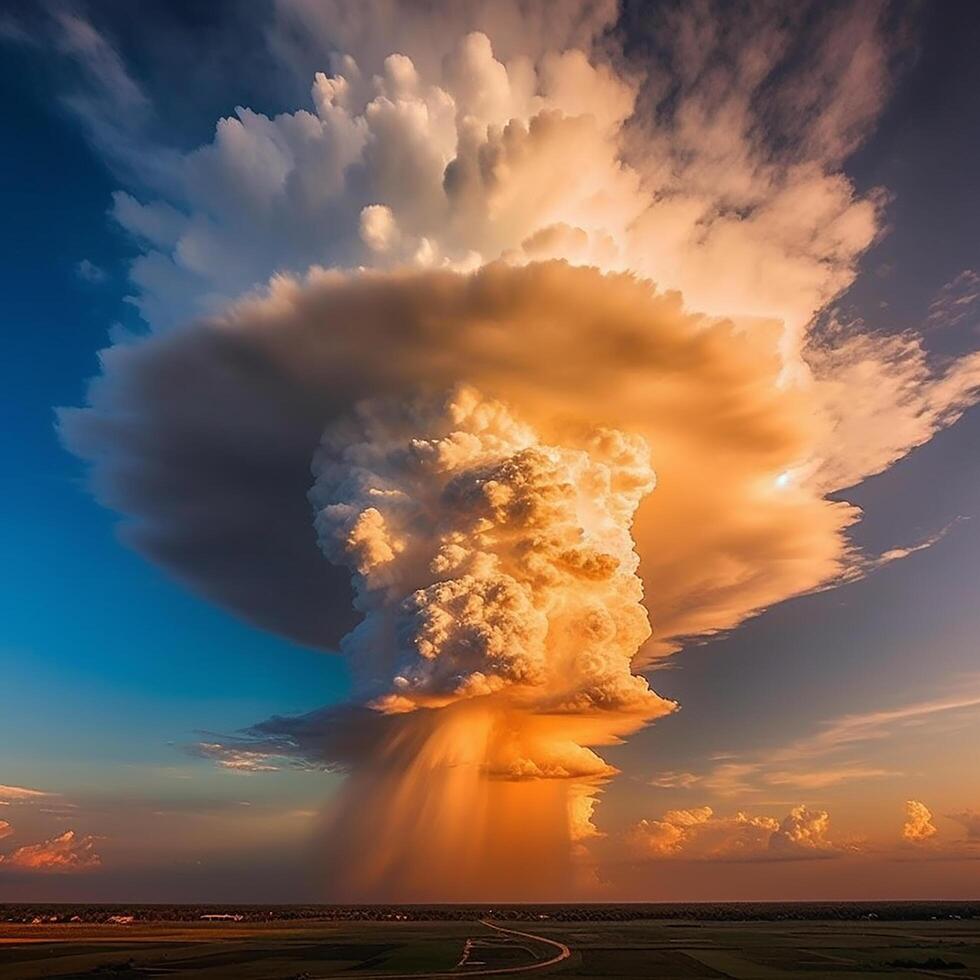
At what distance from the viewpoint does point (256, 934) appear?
454ft

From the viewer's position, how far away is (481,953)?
10500cm

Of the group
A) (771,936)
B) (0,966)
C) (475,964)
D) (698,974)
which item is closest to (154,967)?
(0,966)

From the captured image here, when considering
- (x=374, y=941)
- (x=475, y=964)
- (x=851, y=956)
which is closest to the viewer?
(x=475, y=964)

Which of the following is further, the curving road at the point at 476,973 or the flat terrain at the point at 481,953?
the flat terrain at the point at 481,953

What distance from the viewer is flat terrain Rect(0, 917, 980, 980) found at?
83438 millimetres

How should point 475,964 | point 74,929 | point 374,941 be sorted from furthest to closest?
1. point 74,929
2. point 374,941
3. point 475,964

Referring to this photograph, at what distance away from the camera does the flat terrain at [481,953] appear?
274ft

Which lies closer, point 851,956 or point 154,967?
point 154,967

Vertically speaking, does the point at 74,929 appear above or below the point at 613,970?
above

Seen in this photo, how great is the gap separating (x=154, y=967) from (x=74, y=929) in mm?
83611

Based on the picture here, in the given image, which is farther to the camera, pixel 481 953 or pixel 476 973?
pixel 481 953

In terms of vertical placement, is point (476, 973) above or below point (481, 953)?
below

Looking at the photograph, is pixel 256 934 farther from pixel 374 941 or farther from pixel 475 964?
pixel 475 964

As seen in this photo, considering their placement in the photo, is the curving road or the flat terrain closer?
the curving road
